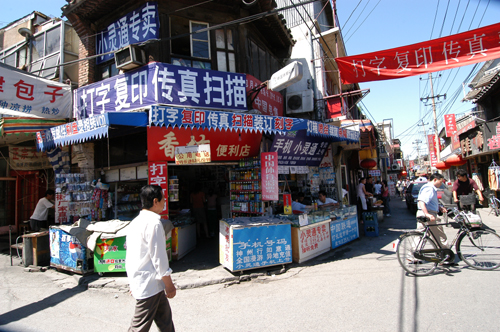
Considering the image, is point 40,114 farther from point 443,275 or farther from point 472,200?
point 472,200

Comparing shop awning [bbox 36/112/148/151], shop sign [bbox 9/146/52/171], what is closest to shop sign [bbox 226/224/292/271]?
shop awning [bbox 36/112/148/151]

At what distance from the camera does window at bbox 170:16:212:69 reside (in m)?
8.04

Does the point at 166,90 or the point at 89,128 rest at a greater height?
the point at 166,90

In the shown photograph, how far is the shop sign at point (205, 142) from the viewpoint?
6.68 m

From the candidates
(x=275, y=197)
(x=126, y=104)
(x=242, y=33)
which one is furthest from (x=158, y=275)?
(x=242, y=33)

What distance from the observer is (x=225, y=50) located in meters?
8.62

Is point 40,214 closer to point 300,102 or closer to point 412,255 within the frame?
point 300,102

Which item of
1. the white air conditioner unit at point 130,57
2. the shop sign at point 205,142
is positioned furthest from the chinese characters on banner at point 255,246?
the white air conditioner unit at point 130,57

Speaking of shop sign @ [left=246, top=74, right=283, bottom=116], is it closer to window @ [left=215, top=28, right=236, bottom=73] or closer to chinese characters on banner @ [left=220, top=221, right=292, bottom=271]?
window @ [left=215, top=28, right=236, bottom=73]

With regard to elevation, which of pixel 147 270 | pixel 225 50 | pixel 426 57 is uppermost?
pixel 225 50

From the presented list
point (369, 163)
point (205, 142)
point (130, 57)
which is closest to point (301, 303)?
point (205, 142)

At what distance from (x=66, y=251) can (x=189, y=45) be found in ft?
20.5

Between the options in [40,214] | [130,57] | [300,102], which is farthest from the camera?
[300,102]

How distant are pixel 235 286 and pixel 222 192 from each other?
5.80 metres
